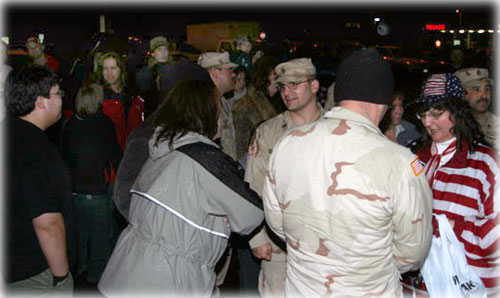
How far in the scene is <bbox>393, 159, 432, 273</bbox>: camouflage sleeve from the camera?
2176mm

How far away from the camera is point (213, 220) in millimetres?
2533

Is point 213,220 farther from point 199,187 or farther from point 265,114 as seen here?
point 265,114

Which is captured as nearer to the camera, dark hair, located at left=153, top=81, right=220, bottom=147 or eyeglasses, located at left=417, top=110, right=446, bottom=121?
dark hair, located at left=153, top=81, right=220, bottom=147

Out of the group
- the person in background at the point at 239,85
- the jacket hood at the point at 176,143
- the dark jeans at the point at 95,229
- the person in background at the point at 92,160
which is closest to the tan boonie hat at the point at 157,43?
the person in background at the point at 239,85

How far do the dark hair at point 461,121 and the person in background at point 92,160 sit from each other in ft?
9.69

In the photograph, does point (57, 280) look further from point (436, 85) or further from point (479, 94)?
point (479, 94)

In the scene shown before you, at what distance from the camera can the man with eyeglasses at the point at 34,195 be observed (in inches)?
106

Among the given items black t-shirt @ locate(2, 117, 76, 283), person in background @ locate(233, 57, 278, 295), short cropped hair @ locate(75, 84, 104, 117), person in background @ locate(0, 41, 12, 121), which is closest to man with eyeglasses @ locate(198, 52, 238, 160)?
person in background @ locate(233, 57, 278, 295)

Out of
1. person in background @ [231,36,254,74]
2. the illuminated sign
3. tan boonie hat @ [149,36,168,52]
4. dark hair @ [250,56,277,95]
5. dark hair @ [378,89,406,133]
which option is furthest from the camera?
the illuminated sign

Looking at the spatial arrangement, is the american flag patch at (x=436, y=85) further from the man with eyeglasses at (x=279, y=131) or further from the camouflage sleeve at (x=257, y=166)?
the camouflage sleeve at (x=257, y=166)

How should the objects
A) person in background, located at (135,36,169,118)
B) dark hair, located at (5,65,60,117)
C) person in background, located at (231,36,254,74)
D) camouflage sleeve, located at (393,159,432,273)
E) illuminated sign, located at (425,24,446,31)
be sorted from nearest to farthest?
camouflage sleeve, located at (393,159,432,273) < dark hair, located at (5,65,60,117) < person in background, located at (135,36,169,118) < person in background, located at (231,36,254,74) < illuminated sign, located at (425,24,446,31)

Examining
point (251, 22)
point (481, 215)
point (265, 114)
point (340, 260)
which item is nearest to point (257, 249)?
point (340, 260)

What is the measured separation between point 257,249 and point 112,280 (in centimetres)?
122

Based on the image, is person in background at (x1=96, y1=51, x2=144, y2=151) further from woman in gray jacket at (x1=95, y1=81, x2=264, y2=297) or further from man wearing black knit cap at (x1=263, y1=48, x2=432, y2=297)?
man wearing black knit cap at (x1=263, y1=48, x2=432, y2=297)
